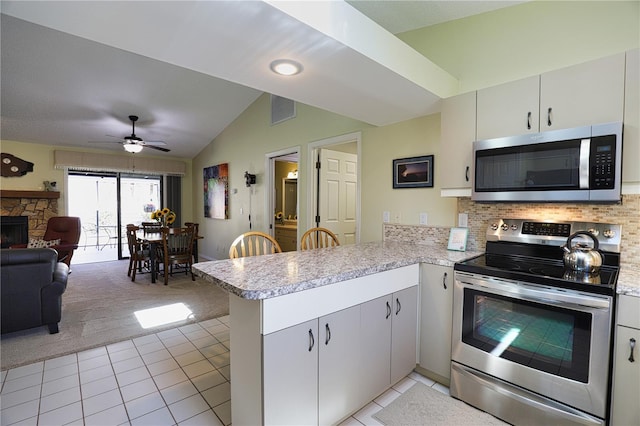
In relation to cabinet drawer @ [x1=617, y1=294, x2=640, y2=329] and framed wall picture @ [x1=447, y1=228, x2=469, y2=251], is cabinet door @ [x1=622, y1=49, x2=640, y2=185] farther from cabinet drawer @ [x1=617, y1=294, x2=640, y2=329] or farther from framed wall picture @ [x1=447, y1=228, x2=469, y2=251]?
framed wall picture @ [x1=447, y1=228, x2=469, y2=251]

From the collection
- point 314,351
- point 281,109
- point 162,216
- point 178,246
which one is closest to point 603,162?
point 314,351

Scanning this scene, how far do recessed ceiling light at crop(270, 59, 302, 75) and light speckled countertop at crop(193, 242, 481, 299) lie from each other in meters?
1.20

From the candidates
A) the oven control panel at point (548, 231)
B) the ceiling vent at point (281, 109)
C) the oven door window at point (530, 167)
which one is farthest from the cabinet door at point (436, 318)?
the ceiling vent at point (281, 109)

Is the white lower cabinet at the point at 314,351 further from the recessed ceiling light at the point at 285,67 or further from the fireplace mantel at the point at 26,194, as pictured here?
the fireplace mantel at the point at 26,194

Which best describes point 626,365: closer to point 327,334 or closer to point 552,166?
point 552,166

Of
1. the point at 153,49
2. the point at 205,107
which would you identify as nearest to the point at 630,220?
the point at 153,49

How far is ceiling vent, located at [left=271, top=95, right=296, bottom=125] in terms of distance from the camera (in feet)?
14.4

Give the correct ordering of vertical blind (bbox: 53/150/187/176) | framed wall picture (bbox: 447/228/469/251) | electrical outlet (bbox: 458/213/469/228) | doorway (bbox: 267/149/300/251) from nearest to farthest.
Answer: framed wall picture (bbox: 447/228/469/251) → electrical outlet (bbox: 458/213/469/228) → doorway (bbox: 267/149/300/251) → vertical blind (bbox: 53/150/187/176)

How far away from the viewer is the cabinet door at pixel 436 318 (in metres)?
2.09

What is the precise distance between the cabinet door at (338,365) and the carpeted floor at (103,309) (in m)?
2.19

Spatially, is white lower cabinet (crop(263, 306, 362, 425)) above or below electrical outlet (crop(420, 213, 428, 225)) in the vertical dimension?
below

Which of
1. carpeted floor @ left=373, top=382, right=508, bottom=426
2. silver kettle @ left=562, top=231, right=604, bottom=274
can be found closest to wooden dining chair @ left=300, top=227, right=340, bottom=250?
carpeted floor @ left=373, top=382, right=508, bottom=426

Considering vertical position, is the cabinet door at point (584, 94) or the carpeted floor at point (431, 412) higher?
the cabinet door at point (584, 94)

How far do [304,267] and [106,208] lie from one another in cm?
690
